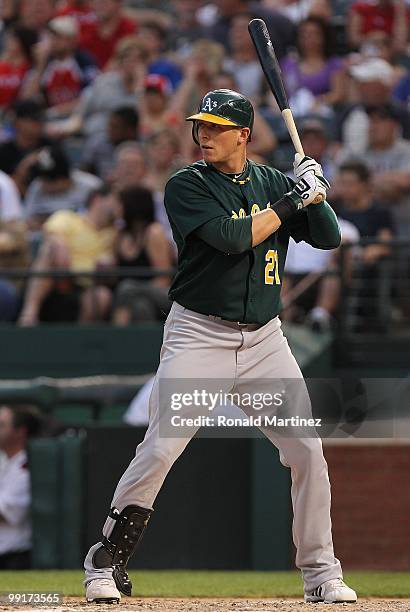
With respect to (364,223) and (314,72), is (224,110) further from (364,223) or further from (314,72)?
(314,72)

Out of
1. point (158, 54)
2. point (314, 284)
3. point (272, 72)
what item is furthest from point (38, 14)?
point (272, 72)

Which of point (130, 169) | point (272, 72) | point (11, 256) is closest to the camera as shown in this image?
point (272, 72)

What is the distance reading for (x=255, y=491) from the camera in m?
8.09

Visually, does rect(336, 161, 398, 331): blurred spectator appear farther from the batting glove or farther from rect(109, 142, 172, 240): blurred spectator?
the batting glove

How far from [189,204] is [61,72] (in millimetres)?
8024

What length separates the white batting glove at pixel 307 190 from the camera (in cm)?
491

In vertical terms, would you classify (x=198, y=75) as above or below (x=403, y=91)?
above

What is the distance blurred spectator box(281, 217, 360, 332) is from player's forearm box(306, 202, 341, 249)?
3927mm

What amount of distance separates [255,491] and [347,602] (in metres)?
3.10

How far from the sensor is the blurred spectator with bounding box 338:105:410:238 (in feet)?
32.4

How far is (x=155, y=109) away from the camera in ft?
37.7

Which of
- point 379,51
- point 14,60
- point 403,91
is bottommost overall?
point 403,91

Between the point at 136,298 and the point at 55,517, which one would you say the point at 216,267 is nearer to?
the point at 55,517

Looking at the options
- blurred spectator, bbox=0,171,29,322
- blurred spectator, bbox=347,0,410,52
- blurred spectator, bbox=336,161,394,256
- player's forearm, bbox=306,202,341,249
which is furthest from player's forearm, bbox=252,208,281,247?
blurred spectator, bbox=347,0,410,52
